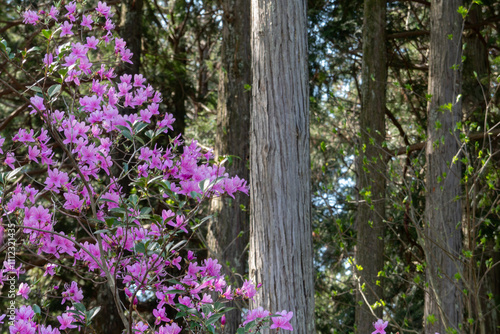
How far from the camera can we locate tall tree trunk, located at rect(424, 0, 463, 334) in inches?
200

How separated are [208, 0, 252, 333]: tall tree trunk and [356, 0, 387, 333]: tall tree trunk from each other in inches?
49.2

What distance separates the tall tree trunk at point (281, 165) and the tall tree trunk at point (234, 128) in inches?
76.2

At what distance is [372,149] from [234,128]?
155 centimetres

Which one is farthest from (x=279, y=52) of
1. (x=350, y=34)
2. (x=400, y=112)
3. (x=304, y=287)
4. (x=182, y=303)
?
(x=400, y=112)

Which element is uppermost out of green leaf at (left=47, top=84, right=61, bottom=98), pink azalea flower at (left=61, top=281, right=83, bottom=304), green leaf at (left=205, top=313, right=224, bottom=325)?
green leaf at (left=47, top=84, right=61, bottom=98)

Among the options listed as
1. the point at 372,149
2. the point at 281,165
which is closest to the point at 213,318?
the point at 281,165

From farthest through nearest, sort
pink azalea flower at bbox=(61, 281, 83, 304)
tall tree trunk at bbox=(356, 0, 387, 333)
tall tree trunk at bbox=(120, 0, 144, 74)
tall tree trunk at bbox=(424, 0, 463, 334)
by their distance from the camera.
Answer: tall tree trunk at bbox=(120, 0, 144, 74) → tall tree trunk at bbox=(356, 0, 387, 333) → tall tree trunk at bbox=(424, 0, 463, 334) → pink azalea flower at bbox=(61, 281, 83, 304)

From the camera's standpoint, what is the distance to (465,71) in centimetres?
753

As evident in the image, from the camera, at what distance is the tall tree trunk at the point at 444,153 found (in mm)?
5074

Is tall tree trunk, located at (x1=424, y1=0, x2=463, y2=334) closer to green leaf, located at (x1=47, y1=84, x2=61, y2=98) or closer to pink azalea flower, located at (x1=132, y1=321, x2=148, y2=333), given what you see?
pink azalea flower, located at (x1=132, y1=321, x2=148, y2=333)

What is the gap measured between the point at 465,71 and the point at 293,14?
15.8 ft

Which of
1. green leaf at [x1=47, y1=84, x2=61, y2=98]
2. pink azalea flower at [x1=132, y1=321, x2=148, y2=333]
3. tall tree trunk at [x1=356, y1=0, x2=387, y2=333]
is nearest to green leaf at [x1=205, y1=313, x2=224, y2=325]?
pink azalea flower at [x1=132, y1=321, x2=148, y2=333]

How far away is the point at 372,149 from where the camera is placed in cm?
598

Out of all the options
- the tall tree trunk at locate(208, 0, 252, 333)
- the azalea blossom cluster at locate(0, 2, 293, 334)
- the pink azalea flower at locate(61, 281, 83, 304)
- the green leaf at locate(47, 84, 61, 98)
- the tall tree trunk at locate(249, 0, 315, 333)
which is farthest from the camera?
the tall tree trunk at locate(208, 0, 252, 333)
